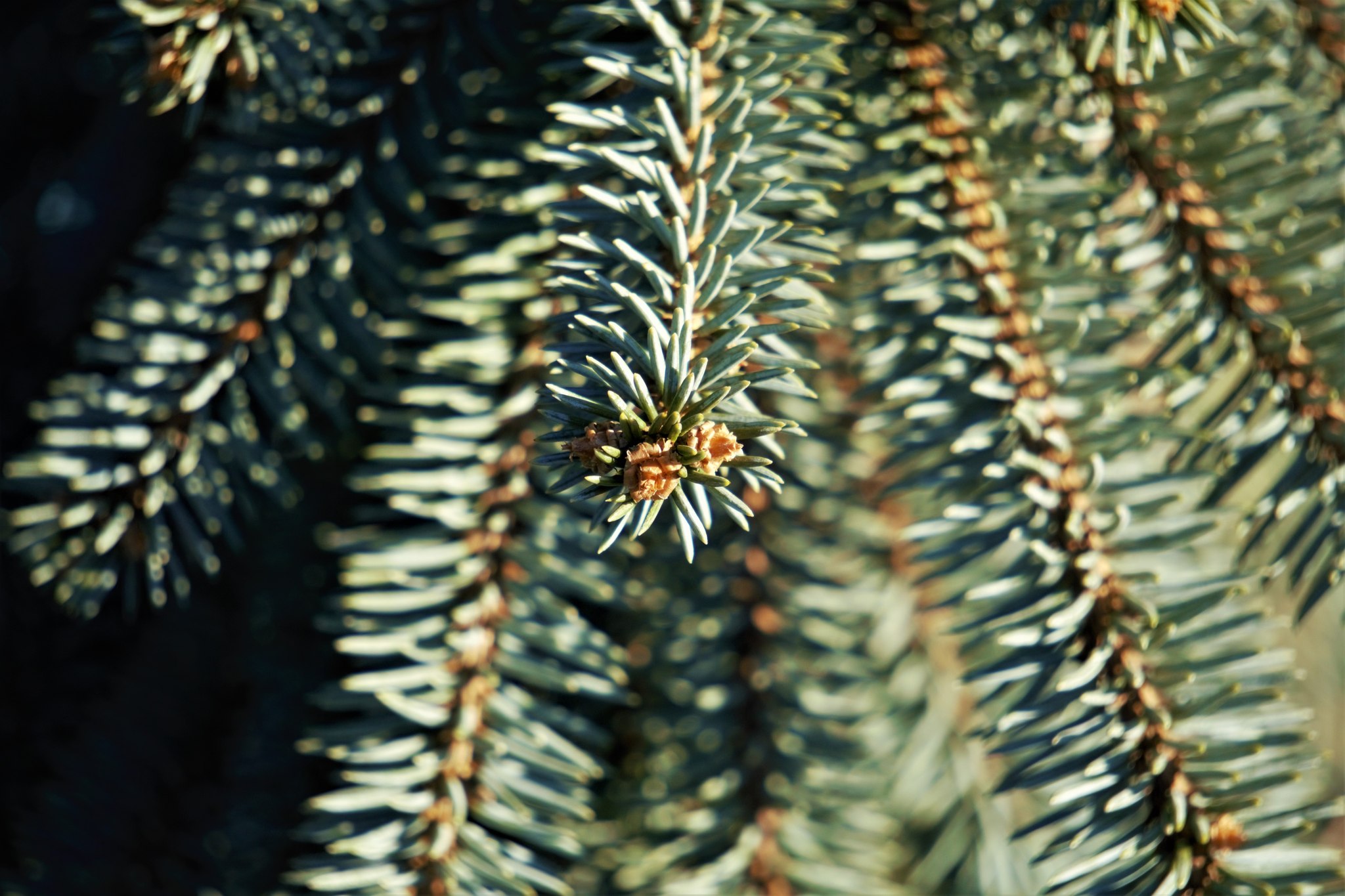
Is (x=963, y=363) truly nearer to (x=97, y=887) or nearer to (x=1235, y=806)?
(x=1235, y=806)

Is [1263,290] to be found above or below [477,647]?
above

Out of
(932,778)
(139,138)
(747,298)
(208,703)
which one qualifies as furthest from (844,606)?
(139,138)

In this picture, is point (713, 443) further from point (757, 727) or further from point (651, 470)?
point (757, 727)

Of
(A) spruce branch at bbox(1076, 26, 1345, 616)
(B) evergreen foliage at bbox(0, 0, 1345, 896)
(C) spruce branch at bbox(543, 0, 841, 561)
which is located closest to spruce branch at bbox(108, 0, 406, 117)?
(B) evergreen foliage at bbox(0, 0, 1345, 896)

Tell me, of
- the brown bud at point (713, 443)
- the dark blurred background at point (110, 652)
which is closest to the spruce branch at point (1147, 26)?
the brown bud at point (713, 443)

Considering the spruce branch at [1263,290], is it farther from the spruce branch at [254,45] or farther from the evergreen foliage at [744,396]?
the spruce branch at [254,45]

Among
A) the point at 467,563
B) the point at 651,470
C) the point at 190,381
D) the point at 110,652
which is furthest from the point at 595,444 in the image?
the point at 110,652

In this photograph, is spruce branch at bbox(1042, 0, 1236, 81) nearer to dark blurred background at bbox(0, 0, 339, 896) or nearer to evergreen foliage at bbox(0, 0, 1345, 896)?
evergreen foliage at bbox(0, 0, 1345, 896)
